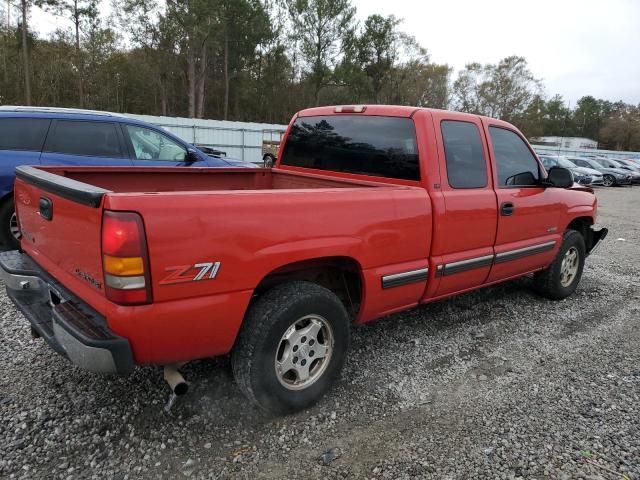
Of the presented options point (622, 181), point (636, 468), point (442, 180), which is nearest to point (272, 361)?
point (442, 180)

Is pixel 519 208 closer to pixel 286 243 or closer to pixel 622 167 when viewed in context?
pixel 286 243

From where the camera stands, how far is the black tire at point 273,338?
96.6 inches

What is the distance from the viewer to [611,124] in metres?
69.9

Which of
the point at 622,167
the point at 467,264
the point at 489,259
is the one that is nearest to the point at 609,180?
the point at 622,167

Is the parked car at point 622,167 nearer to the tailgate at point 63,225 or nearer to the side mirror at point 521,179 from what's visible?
the side mirror at point 521,179

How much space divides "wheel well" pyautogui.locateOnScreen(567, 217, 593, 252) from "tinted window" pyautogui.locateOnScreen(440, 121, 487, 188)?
184 cm

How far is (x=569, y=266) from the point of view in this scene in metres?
5.02

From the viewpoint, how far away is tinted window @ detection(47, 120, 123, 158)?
218 inches

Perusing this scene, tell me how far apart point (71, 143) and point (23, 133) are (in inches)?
19.6

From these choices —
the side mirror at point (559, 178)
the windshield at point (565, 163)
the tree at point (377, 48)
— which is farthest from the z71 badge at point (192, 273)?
the tree at point (377, 48)

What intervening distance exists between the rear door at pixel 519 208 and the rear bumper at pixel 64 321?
300cm

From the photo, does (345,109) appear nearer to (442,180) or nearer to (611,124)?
(442,180)

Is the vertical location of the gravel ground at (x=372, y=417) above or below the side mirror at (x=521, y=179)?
below

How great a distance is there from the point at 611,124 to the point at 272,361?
8282cm
